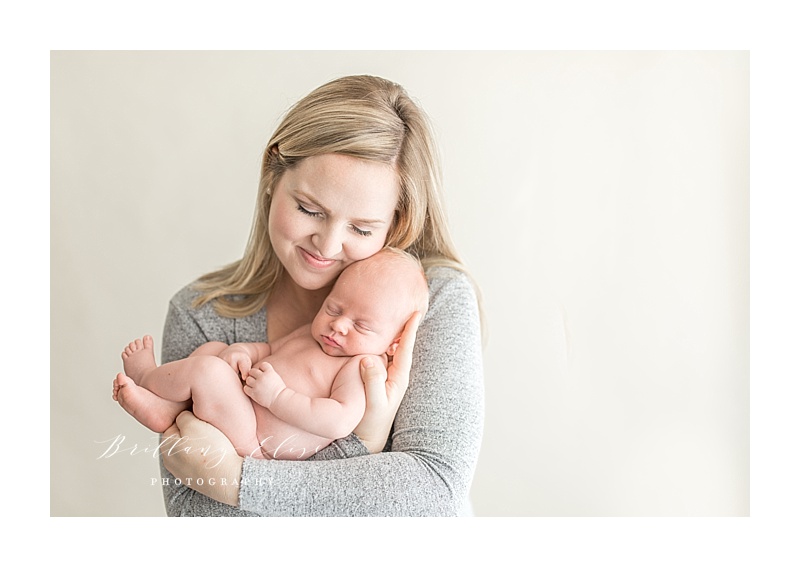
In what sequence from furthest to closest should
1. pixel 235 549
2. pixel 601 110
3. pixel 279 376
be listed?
1. pixel 601 110
2. pixel 235 549
3. pixel 279 376

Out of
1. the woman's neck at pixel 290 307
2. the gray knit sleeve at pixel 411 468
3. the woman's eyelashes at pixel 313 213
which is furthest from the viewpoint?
the woman's neck at pixel 290 307

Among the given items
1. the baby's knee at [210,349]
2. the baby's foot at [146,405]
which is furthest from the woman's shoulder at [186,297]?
the baby's foot at [146,405]

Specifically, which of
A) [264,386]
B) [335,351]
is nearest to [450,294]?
[335,351]

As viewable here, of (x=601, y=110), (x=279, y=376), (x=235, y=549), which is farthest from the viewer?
(x=601, y=110)

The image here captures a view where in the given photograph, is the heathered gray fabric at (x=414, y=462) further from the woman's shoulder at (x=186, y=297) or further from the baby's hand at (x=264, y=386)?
the woman's shoulder at (x=186, y=297)

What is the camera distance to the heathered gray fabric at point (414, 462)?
1.37 metres

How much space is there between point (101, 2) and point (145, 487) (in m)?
1.05

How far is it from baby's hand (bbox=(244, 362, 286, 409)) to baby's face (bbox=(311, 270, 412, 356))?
0.12 m

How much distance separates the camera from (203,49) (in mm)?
1601

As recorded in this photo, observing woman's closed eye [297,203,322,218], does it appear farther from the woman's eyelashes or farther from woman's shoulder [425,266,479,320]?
woman's shoulder [425,266,479,320]

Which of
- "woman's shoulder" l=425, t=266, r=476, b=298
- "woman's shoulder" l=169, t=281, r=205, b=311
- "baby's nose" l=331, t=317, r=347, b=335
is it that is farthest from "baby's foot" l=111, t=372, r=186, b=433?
"woman's shoulder" l=425, t=266, r=476, b=298

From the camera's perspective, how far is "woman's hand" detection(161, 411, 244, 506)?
1387 millimetres
